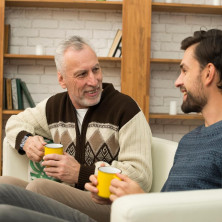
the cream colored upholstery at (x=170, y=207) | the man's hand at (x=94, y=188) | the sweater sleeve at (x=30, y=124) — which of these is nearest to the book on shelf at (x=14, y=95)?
the sweater sleeve at (x=30, y=124)

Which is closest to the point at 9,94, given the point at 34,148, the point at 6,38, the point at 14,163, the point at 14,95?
the point at 14,95

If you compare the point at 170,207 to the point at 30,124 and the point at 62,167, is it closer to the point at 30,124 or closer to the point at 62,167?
the point at 62,167

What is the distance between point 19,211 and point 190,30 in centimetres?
322

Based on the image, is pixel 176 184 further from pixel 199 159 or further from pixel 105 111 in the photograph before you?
pixel 105 111

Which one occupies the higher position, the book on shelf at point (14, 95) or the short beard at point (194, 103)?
the short beard at point (194, 103)

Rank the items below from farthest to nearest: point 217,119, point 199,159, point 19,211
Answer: point 217,119
point 199,159
point 19,211

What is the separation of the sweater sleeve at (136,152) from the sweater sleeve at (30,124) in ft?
1.65

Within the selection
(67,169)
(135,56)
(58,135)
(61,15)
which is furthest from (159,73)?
(67,169)

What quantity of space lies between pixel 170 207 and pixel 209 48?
0.73m

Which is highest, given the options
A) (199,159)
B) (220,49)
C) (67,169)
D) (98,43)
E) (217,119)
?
(98,43)

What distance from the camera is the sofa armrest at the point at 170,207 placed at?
31.9 inches

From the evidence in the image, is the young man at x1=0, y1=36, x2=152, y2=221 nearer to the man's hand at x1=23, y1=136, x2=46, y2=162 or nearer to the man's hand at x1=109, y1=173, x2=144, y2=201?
the man's hand at x1=23, y1=136, x2=46, y2=162

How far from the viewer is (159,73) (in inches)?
153

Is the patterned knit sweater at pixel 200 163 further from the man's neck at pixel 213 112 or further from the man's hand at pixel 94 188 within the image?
the man's hand at pixel 94 188
